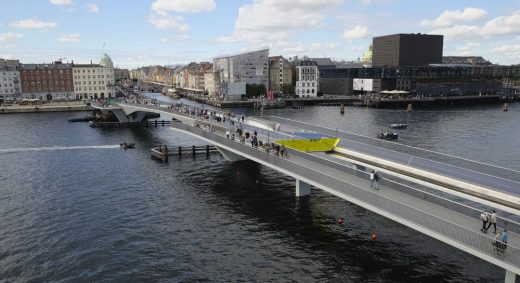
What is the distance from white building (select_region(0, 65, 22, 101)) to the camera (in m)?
144

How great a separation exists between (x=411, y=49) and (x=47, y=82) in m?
144

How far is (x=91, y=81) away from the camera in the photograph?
151m

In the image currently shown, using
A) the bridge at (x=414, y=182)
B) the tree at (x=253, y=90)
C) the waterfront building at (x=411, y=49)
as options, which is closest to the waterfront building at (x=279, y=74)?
the tree at (x=253, y=90)

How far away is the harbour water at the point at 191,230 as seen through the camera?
2292cm

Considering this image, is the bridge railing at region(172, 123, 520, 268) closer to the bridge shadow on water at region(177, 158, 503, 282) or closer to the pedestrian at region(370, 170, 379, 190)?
the pedestrian at region(370, 170, 379, 190)

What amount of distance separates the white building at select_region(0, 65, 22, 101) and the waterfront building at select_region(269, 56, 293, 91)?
3543 inches

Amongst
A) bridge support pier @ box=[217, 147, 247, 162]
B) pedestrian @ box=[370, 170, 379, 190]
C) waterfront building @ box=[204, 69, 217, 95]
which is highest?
waterfront building @ box=[204, 69, 217, 95]

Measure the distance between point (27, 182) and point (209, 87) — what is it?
14355 cm

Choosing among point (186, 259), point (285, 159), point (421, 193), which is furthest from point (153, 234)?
point (421, 193)

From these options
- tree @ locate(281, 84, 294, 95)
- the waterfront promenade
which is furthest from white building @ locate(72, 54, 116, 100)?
tree @ locate(281, 84, 294, 95)

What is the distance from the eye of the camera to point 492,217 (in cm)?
1873

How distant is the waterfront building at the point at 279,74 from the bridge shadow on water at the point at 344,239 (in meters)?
126

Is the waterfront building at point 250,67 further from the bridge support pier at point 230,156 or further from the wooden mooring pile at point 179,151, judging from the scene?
the bridge support pier at point 230,156

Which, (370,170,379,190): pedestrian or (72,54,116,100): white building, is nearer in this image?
(370,170,379,190): pedestrian
